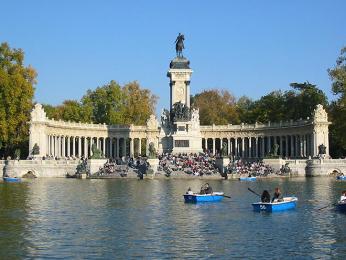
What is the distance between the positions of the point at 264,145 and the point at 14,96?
40.1m

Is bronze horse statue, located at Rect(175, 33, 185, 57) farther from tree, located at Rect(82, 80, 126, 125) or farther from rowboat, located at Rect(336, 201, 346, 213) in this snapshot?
rowboat, located at Rect(336, 201, 346, 213)

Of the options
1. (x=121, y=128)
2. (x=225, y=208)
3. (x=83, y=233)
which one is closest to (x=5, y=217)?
(x=83, y=233)

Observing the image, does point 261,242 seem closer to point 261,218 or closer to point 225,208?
point 261,218

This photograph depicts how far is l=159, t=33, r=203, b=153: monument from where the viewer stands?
308 feet

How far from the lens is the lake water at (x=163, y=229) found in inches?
954

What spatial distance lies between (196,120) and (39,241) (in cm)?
7116

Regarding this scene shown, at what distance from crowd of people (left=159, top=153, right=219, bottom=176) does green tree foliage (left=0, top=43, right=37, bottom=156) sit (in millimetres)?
20354

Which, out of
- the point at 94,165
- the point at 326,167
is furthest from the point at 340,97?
the point at 94,165

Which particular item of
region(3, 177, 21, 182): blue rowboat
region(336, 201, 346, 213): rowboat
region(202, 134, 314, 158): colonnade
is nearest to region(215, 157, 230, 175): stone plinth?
region(202, 134, 314, 158): colonnade

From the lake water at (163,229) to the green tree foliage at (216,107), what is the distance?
77644 millimetres

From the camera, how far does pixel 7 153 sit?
93875 mm

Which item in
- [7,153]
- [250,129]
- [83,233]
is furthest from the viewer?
[250,129]

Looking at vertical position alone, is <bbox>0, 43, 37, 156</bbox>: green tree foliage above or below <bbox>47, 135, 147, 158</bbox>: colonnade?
above

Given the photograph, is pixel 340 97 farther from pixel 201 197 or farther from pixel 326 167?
pixel 201 197
